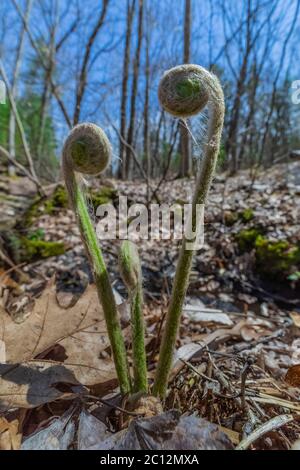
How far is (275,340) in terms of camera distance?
1757 millimetres

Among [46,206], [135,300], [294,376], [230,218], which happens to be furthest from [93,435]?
[46,206]

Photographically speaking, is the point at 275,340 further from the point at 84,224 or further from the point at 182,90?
the point at 182,90

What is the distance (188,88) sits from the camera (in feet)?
2.76

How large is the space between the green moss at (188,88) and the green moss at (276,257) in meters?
3.13

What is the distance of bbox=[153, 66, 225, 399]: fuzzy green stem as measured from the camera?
2.84 feet

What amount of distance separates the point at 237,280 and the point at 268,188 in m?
3.09

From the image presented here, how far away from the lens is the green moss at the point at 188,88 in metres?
0.83

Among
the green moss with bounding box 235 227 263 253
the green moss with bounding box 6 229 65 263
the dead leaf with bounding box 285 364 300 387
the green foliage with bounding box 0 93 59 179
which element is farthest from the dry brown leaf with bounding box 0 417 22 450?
the green foliage with bounding box 0 93 59 179

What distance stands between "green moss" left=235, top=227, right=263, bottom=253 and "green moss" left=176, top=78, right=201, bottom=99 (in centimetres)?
337

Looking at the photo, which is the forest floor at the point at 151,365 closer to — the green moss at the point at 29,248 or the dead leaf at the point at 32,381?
the dead leaf at the point at 32,381

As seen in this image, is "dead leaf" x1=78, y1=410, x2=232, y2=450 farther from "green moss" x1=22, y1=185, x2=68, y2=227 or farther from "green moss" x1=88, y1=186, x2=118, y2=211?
"green moss" x1=88, y1=186, x2=118, y2=211

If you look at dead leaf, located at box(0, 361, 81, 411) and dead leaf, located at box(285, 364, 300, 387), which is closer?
dead leaf, located at box(0, 361, 81, 411)

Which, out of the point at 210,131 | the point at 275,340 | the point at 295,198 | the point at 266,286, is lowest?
the point at 266,286
